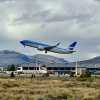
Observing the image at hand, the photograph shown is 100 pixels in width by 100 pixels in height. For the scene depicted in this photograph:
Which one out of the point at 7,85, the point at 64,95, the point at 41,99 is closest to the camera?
the point at 41,99

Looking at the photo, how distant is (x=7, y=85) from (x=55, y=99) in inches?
1195

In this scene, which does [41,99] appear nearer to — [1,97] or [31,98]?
[31,98]

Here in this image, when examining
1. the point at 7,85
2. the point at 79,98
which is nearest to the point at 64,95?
the point at 79,98

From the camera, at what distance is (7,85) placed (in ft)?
267

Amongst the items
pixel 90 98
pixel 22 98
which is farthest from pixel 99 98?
pixel 22 98

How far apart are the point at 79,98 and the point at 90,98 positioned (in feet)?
4.09

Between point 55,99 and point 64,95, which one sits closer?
point 55,99

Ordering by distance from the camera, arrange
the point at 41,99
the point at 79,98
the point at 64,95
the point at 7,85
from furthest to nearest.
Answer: the point at 7,85
the point at 64,95
the point at 79,98
the point at 41,99

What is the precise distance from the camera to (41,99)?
165 ft

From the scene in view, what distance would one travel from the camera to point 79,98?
53562 millimetres

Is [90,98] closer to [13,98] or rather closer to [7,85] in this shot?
[13,98]

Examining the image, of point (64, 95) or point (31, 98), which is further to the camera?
point (64, 95)

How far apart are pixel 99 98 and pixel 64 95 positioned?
716 centimetres

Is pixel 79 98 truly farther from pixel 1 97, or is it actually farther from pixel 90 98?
pixel 1 97
